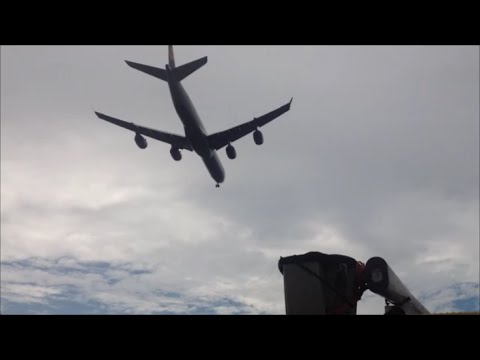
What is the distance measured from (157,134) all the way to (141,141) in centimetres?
395

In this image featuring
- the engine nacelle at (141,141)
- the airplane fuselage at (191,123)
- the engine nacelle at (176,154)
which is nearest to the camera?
the engine nacelle at (141,141)

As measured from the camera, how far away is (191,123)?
140 feet

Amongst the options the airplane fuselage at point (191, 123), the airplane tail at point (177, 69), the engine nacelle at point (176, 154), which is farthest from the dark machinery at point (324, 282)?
the airplane tail at point (177, 69)

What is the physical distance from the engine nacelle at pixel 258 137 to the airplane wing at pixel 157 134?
757cm

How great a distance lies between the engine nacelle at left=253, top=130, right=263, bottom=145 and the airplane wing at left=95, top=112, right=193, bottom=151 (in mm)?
7573

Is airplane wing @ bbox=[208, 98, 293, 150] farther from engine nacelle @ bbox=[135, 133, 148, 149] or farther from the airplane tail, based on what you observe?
the airplane tail

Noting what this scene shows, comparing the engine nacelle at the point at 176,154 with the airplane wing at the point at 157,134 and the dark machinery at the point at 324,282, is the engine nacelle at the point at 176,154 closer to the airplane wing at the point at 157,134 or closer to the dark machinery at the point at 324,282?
the airplane wing at the point at 157,134

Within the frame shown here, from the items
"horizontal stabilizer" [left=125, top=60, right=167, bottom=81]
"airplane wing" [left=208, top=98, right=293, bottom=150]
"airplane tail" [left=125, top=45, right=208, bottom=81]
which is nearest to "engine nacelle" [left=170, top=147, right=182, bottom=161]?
"airplane wing" [left=208, top=98, right=293, bottom=150]

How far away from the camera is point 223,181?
47.9 m

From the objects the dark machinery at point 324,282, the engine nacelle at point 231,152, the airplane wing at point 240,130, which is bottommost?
the dark machinery at point 324,282

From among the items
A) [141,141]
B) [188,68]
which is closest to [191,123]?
[141,141]

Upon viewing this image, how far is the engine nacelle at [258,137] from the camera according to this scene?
137 ft

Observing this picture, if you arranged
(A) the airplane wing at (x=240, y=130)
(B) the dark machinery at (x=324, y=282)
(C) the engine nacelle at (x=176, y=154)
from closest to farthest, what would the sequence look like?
(B) the dark machinery at (x=324, y=282)
(A) the airplane wing at (x=240, y=130)
(C) the engine nacelle at (x=176, y=154)
